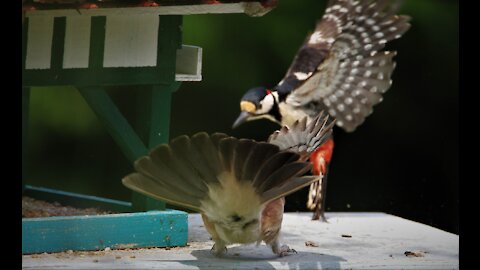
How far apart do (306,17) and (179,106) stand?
735mm

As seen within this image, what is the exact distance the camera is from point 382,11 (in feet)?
10.4

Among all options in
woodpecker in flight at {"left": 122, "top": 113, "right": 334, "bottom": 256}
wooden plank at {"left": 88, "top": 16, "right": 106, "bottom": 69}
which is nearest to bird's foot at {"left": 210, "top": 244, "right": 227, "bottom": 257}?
woodpecker in flight at {"left": 122, "top": 113, "right": 334, "bottom": 256}

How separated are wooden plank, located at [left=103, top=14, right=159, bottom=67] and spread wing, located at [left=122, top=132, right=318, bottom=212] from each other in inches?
20.2

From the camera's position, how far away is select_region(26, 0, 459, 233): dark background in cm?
282

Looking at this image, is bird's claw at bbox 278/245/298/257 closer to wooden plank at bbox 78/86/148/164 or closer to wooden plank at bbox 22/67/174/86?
wooden plank at bbox 78/86/148/164

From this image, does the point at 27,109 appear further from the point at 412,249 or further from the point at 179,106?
the point at 412,249

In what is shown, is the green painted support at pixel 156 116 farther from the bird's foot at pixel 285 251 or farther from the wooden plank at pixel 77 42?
the bird's foot at pixel 285 251

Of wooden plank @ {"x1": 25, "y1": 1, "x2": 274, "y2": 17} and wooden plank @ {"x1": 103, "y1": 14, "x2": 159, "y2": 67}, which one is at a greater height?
wooden plank @ {"x1": 25, "y1": 1, "x2": 274, "y2": 17}

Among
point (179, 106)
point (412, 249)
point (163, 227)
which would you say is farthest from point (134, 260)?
point (412, 249)

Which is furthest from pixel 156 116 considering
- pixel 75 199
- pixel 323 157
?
pixel 323 157

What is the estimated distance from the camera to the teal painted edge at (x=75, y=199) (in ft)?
9.92

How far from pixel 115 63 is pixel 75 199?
92 centimetres

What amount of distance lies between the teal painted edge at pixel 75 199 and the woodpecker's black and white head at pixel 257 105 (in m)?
0.56

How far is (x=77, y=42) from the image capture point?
8.59 feet
